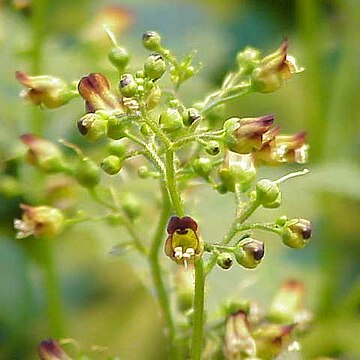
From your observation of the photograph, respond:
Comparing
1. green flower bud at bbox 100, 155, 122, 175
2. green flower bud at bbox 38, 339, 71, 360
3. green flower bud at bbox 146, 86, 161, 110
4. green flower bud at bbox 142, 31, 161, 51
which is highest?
green flower bud at bbox 142, 31, 161, 51

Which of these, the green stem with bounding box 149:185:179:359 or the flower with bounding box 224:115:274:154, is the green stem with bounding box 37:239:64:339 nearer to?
the green stem with bounding box 149:185:179:359

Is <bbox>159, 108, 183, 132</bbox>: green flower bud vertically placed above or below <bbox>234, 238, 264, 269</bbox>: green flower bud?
above

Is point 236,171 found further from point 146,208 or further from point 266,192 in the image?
point 146,208

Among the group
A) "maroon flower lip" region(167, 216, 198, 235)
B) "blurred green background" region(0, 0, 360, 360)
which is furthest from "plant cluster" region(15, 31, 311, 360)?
"blurred green background" region(0, 0, 360, 360)

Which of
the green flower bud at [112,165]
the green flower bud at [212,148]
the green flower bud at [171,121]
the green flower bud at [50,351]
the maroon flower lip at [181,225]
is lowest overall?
the green flower bud at [50,351]

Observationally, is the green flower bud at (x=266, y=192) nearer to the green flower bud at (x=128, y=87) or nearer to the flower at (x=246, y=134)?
the flower at (x=246, y=134)

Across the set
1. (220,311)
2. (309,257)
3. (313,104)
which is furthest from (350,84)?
(220,311)

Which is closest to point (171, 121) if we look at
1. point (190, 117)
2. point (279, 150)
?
point (190, 117)

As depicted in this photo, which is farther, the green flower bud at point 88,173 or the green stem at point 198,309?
the green flower bud at point 88,173

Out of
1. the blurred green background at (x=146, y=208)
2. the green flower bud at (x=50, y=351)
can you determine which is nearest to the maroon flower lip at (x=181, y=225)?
the green flower bud at (x=50, y=351)
